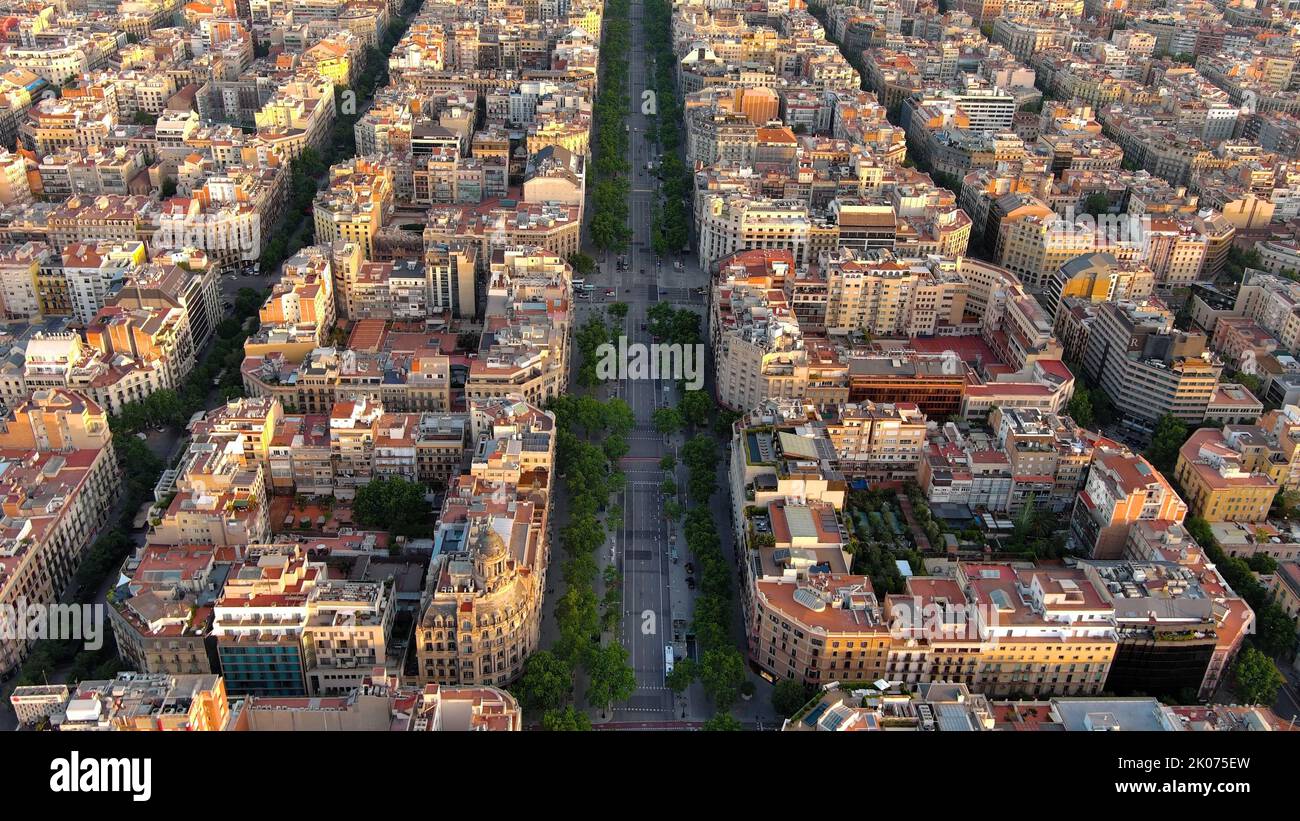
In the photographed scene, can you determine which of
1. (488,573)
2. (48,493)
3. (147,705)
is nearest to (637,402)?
(488,573)

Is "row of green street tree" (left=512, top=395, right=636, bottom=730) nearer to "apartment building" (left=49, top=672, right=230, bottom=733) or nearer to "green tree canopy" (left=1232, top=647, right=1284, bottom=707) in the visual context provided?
"apartment building" (left=49, top=672, right=230, bottom=733)

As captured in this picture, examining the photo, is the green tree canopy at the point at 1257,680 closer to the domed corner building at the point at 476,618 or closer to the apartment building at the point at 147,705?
the domed corner building at the point at 476,618

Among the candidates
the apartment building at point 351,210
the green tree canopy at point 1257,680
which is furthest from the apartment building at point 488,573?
the apartment building at point 351,210

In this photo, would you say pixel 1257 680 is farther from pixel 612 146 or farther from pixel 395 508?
pixel 612 146

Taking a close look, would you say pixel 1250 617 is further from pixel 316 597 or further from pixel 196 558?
pixel 196 558

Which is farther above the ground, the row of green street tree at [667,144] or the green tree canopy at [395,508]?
the row of green street tree at [667,144]

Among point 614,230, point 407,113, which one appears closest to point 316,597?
point 614,230

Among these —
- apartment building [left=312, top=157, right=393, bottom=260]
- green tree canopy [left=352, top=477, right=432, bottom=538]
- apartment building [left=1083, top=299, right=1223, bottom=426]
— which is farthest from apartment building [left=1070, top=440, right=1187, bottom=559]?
apartment building [left=312, top=157, right=393, bottom=260]
